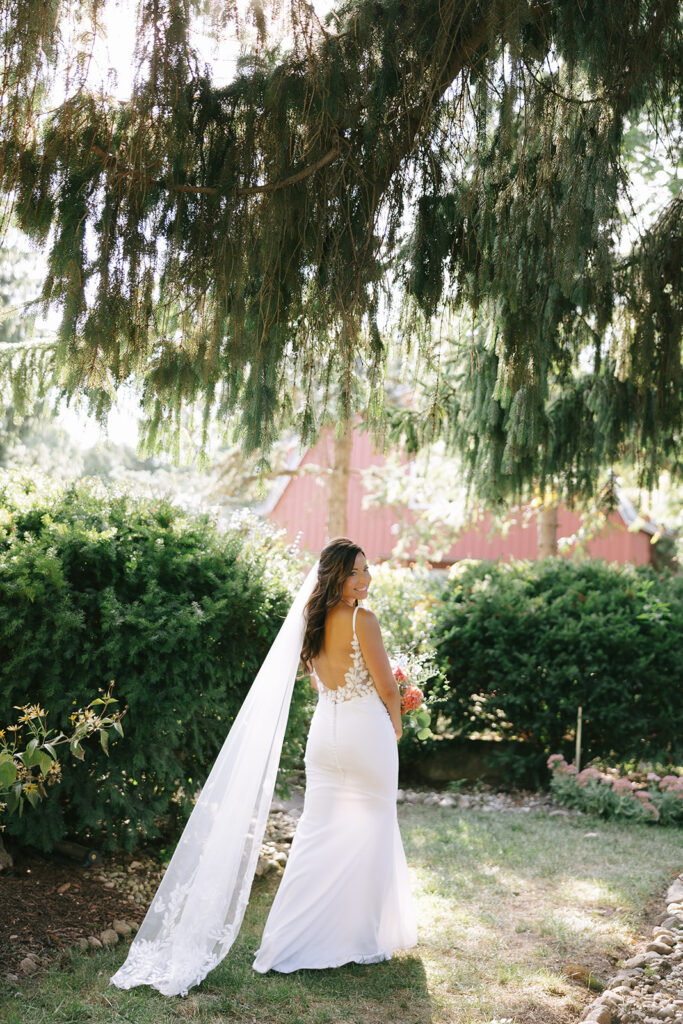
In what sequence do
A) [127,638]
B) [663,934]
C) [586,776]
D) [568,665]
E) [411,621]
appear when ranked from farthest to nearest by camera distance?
[411,621] < [568,665] < [586,776] < [127,638] < [663,934]

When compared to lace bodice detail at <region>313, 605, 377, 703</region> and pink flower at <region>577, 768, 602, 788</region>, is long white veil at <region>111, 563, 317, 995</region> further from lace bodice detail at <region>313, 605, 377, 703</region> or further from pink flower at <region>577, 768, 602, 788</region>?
pink flower at <region>577, 768, 602, 788</region>

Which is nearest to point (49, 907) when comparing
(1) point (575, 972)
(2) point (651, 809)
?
(1) point (575, 972)

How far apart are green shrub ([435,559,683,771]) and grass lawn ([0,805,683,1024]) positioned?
2059mm

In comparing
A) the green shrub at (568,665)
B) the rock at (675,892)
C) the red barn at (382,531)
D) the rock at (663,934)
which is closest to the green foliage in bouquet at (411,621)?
the green shrub at (568,665)

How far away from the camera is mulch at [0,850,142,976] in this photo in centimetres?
435

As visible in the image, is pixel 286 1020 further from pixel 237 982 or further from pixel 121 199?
pixel 121 199

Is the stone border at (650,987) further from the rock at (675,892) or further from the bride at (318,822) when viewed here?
the bride at (318,822)

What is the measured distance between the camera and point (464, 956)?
4707 millimetres

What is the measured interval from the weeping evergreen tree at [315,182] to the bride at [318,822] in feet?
3.63

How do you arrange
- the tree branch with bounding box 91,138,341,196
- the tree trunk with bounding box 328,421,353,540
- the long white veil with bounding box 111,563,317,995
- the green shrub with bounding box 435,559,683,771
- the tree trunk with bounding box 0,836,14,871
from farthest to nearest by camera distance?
the tree trunk with bounding box 328,421,353,540 < the green shrub with bounding box 435,559,683,771 < the tree trunk with bounding box 0,836,14,871 < the long white veil with bounding box 111,563,317,995 < the tree branch with bounding box 91,138,341,196

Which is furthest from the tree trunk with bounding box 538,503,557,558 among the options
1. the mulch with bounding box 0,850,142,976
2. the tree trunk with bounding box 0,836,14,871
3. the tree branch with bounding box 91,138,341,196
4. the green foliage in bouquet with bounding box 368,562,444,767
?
the tree branch with bounding box 91,138,341,196

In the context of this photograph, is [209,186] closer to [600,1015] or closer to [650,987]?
[600,1015]

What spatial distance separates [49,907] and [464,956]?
7.11ft

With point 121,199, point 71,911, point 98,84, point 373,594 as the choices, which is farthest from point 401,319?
point 373,594
